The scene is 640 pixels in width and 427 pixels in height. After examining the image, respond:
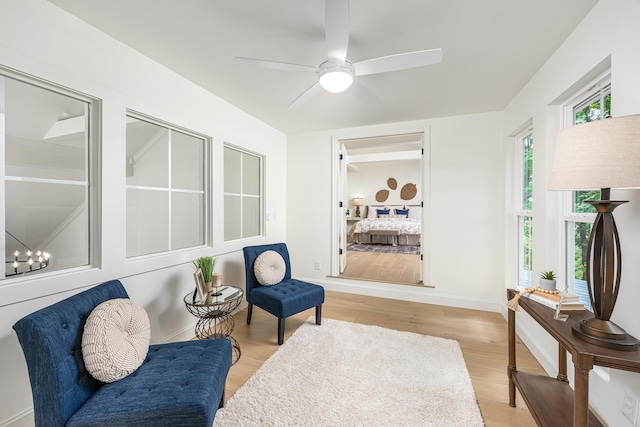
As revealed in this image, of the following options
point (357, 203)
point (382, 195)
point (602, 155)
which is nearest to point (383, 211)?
point (382, 195)

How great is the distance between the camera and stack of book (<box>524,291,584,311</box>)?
1.29 meters

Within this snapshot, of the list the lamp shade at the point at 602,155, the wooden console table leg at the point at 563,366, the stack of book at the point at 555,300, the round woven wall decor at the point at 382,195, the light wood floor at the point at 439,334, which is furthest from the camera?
the round woven wall decor at the point at 382,195

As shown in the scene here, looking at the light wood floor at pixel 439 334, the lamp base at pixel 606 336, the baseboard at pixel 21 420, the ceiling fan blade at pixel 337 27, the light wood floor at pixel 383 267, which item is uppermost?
the ceiling fan blade at pixel 337 27

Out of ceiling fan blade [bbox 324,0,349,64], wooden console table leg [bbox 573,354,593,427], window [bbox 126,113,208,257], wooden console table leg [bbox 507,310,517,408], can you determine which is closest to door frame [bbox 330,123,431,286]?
wooden console table leg [bbox 507,310,517,408]

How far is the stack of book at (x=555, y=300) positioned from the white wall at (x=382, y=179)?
7060 mm

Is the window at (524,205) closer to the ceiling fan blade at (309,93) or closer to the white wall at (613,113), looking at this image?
the white wall at (613,113)

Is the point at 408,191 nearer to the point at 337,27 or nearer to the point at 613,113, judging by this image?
the point at 613,113

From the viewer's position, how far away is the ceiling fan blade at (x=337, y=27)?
1.20 m

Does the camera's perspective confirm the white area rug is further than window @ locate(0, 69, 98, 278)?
Yes

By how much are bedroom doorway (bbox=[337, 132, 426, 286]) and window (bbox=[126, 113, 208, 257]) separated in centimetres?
198

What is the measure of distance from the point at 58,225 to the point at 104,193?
31cm

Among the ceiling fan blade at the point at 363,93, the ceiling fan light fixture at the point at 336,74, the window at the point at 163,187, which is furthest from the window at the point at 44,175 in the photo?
the ceiling fan blade at the point at 363,93

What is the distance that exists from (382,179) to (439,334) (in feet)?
22.9

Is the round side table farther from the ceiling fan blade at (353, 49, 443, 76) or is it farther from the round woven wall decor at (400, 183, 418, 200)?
the round woven wall decor at (400, 183, 418, 200)
